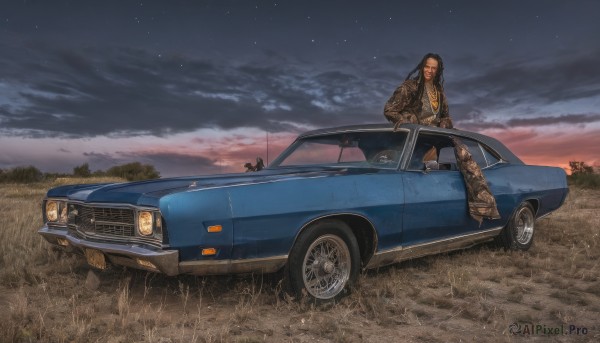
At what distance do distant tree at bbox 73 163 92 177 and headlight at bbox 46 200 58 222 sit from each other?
22.3 m

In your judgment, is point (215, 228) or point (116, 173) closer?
point (215, 228)

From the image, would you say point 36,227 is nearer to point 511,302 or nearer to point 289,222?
point 289,222

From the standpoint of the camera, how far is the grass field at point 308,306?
11.3ft

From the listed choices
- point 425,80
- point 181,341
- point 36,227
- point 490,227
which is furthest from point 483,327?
point 36,227

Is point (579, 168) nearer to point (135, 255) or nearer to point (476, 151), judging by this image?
point (476, 151)

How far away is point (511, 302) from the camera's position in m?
4.30

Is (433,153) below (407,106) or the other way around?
below

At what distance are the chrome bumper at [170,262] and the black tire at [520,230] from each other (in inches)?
134

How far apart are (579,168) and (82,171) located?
22197 mm

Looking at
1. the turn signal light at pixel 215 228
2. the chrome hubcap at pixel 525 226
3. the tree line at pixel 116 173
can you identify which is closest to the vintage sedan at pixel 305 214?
the turn signal light at pixel 215 228

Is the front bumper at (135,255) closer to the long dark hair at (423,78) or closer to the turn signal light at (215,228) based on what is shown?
the turn signal light at (215,228)

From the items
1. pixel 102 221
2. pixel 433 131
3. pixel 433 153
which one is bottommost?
pixel 102 221

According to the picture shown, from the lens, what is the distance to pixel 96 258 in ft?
13.0

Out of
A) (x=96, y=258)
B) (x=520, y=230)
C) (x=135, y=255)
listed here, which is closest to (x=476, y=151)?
(x=520, y=230)
